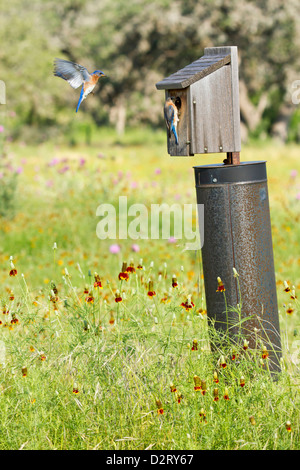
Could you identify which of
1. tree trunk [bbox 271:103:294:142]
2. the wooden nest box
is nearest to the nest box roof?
the wooden nest box

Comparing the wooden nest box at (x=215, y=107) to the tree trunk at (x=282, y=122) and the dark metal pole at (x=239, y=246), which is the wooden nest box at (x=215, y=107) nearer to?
the dark metal pole at (x=239, y=246)

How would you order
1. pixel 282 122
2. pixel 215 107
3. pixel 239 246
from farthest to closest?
pixel 282 122 → pixel 215 107 → pixel 239 246

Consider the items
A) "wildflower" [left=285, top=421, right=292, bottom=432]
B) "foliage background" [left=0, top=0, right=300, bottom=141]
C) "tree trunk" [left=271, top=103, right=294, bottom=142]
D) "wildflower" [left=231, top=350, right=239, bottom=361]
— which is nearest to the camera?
"wildflower" [left=285, top=421, right=292, bottom=432]

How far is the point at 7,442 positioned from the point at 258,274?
147 centimetres

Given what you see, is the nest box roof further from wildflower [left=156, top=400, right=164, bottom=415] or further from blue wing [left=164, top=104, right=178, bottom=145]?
wildflower [left=156, top=400, right=164, bottom=415]

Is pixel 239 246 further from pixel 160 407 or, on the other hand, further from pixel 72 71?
pixel 72 71

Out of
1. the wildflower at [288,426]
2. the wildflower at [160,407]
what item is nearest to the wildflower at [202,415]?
the wildflower at [160,407]

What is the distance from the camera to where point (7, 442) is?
284cm

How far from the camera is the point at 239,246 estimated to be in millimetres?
3367

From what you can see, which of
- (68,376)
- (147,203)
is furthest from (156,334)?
(147,203)

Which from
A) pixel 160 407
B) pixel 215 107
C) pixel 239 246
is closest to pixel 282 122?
pixel 215 107

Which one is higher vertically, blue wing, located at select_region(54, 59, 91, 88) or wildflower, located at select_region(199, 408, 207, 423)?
blue wing, located at select_region(54, 59, 91, 88)

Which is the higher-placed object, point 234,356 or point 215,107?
point 215,107

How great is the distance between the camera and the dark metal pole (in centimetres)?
336
